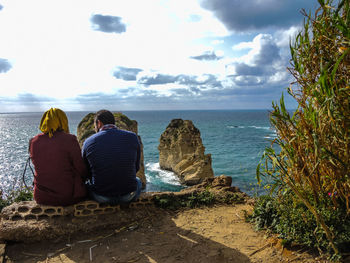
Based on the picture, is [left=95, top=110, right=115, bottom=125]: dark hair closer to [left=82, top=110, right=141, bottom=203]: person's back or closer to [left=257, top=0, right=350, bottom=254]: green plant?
[left=82, top=110, right=141, bottom=203]: person's back

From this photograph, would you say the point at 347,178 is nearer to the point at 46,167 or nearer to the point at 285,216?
the point at 285,216

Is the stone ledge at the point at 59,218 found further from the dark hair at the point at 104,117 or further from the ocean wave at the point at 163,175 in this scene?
the ocean wave at the point at 163,175

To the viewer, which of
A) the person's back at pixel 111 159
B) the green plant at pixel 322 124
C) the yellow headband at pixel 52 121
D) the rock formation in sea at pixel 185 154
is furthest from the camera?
the rock formation in sea at pixel 185 154

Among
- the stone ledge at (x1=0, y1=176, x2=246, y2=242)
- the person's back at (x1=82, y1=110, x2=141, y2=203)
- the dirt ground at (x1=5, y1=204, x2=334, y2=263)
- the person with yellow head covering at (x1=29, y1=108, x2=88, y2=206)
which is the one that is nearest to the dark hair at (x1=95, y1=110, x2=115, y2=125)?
the person's back at (x1=82, y1=110, x2=141, y2=203)

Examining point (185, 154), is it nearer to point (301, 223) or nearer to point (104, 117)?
point (104, 117)

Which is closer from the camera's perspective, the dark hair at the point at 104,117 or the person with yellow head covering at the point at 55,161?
the person with yellow head covering at the point at 55,161

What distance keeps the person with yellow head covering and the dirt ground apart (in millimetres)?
834

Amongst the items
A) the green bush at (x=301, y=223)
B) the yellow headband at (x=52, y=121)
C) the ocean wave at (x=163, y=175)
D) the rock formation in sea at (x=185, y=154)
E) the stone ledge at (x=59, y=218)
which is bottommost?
the ocean wave at (x=163, y=175)

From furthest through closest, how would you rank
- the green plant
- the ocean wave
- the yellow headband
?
the ocean wave < the yellow headband < the green plant

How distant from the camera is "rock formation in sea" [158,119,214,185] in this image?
31250mm

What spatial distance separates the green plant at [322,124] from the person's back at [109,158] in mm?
2306

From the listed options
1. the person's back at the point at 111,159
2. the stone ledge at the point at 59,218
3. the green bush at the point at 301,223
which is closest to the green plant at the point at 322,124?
the green bush at the point at 301,223

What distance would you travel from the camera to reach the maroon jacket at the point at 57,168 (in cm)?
435

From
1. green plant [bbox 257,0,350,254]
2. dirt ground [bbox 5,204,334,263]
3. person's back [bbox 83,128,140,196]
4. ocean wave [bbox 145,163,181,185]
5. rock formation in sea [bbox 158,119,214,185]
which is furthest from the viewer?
ocean wave [bbox 145,163,181,185]
